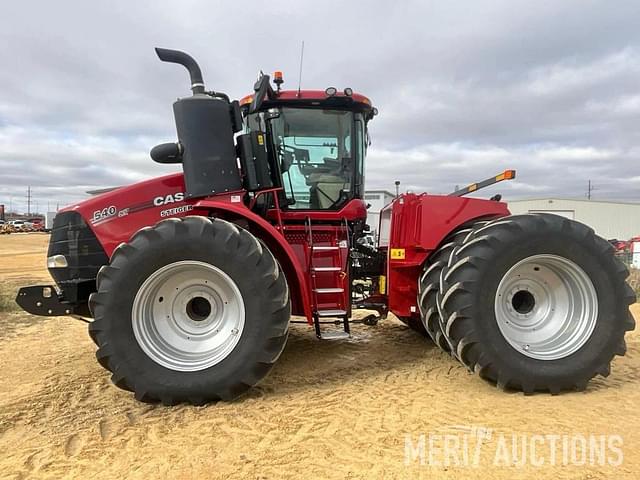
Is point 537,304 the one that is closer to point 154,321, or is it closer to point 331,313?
point 331,313

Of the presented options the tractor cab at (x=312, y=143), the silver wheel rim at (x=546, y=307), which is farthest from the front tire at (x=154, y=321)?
the silver wheel rim at (x=546, y=307)

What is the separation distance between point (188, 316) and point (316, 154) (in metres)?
2.09

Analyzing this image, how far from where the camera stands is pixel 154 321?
406 centimetres

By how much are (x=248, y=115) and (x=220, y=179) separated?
43.1 inches

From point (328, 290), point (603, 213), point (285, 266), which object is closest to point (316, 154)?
point (285, 266)

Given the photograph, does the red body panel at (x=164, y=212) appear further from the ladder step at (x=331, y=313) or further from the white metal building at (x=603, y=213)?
the white metal building at (x=603, y=213)

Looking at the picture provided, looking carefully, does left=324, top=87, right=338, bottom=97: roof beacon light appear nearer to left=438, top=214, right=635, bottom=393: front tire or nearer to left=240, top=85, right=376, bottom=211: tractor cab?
left=240, top=85, right=376, bottom=211: tractor cab

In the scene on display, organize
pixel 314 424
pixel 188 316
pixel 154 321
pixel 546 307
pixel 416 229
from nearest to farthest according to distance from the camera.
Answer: pixel 314 424
pixel 154 321
pixel 188 316
pixel 546 307
pixel 416 229

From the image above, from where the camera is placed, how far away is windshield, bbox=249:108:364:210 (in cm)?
503

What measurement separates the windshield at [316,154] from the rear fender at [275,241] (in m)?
0.65

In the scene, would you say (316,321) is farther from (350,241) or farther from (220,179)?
(220,179)

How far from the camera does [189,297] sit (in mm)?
4172

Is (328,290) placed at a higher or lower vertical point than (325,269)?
lower

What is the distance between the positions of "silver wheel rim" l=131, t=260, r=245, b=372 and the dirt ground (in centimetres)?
43
